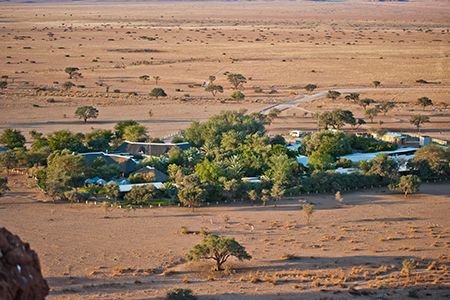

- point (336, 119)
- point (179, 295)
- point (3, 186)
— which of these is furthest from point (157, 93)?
point (179, 295)

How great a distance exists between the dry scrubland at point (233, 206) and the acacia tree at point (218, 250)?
474mm

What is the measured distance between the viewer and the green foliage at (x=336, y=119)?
4850 cm

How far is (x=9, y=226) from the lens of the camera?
2980cm

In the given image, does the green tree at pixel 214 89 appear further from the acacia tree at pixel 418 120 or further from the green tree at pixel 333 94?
the acacia tree at pixel 418 120

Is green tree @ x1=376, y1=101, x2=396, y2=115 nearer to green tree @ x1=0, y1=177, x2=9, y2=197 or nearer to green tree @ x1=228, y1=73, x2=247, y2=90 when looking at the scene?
green tree @ x1=228, y1=73, x2=247, y2=90

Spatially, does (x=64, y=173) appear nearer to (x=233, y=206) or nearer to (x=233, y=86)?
(x=233, y=206)

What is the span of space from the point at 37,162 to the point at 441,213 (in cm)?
1927

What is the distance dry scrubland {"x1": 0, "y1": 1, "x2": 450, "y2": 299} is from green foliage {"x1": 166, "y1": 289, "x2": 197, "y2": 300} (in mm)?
1158

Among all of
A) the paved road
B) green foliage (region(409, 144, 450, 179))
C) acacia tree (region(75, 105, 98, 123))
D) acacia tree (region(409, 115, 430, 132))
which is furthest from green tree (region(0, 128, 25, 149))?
acacia tree (region(409, 115, 430, 132))

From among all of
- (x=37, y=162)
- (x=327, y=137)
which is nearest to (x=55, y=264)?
(x=37, y=162)

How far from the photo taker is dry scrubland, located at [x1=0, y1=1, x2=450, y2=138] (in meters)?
55.4

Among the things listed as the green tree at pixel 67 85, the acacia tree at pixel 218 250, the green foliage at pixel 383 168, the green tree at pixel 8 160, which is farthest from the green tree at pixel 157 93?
the acacia tree at pixel 218 250

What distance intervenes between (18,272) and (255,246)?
A: 1255 cm

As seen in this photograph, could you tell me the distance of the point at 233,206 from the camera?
108 ft
